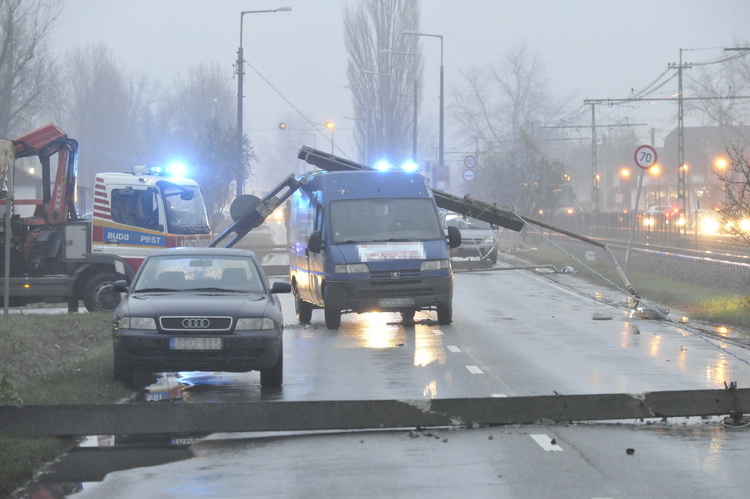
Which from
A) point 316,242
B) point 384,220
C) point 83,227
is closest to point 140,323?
point 316,242

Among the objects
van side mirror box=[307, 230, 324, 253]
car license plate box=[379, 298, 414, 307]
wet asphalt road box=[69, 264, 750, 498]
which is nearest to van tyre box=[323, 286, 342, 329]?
wet asphalt road box=[69, 264, 750, 498]

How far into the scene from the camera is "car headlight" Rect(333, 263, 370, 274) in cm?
1820

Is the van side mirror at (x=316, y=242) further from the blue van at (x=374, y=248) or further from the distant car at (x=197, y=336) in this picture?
the distant car at (x=197, y=336)

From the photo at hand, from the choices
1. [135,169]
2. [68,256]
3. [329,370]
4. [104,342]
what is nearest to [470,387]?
[329,370]

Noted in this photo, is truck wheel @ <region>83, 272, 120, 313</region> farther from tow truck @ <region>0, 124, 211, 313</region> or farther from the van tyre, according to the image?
the van tyre

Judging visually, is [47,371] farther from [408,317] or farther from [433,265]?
[408,317]

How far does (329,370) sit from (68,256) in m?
9.37

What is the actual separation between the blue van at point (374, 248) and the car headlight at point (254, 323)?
20.6ft

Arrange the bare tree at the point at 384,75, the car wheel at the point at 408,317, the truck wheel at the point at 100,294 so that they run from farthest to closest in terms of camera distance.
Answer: the bare tree at the point at 384,75 → the truck wheel at the point at 100,294 → the car wheel at the point at 408,317

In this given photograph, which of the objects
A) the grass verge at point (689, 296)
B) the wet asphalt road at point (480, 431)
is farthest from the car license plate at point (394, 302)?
the grass verge at point (689, 296)

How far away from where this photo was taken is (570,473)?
780cm

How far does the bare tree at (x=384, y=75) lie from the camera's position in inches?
3174

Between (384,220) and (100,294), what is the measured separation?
5.60 meters

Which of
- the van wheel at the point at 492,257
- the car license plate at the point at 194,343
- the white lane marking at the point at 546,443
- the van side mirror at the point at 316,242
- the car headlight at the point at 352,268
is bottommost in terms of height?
the white lane marking at the point at 546,443
